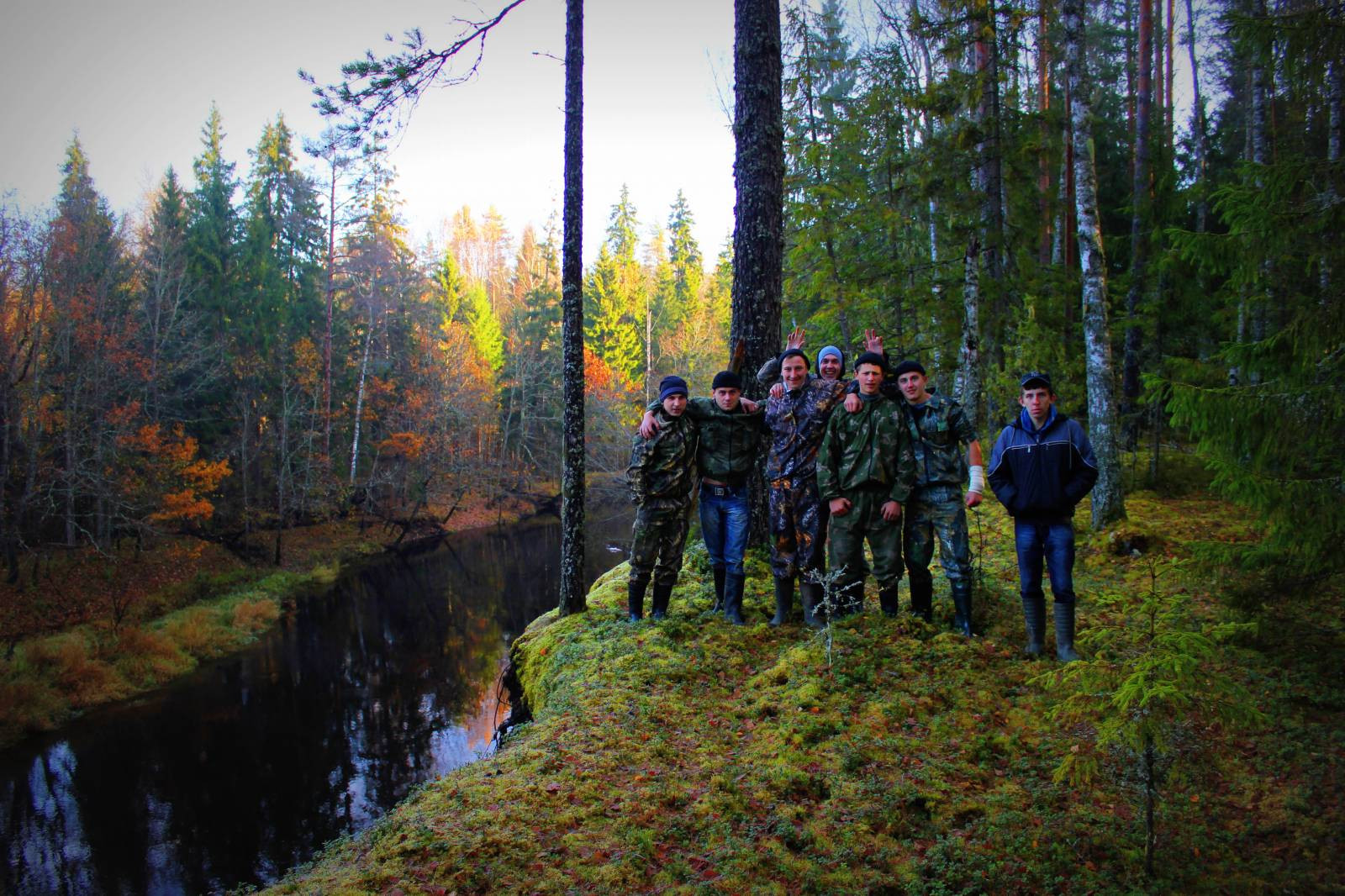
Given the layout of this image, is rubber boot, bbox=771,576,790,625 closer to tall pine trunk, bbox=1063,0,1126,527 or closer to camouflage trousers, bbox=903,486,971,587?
camouflage trousers, bbox=903,486,971,587

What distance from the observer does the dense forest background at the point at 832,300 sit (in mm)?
4301

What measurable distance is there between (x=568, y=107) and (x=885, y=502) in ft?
17.3

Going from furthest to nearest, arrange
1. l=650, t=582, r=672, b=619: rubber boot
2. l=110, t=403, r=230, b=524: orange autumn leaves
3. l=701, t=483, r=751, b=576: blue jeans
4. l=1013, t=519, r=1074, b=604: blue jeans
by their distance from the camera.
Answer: l=110, t=403, r=230, b=524: orange autumn leaves, l=650, t=582, r=672, b=619: rubber boot, l=701, t=483, r=751, b=576: blue jeans, l=1013, t=519, r=1074, b=604: blue jeans

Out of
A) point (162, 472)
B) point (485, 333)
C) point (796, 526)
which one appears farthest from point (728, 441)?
point (485, 333)

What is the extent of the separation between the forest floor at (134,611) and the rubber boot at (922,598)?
1493 centimetres

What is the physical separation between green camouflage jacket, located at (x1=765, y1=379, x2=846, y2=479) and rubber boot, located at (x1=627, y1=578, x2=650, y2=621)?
1661 millimetres

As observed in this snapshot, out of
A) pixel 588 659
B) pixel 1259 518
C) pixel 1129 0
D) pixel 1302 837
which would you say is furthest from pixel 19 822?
pixel 1129 0

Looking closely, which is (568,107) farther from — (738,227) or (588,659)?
(588,659)

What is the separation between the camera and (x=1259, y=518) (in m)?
4.16

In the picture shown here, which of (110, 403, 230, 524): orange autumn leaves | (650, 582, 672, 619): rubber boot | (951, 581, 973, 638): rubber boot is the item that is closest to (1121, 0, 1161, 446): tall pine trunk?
(951, 581, 973, 638): rubber boot

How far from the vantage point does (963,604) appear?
213 inches

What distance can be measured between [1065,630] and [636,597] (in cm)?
359

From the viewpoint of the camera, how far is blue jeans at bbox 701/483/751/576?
6090mm

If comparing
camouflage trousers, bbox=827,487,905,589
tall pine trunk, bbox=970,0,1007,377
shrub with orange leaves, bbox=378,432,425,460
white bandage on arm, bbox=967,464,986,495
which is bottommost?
camouflage trousers, bbox=827,487,905,589
